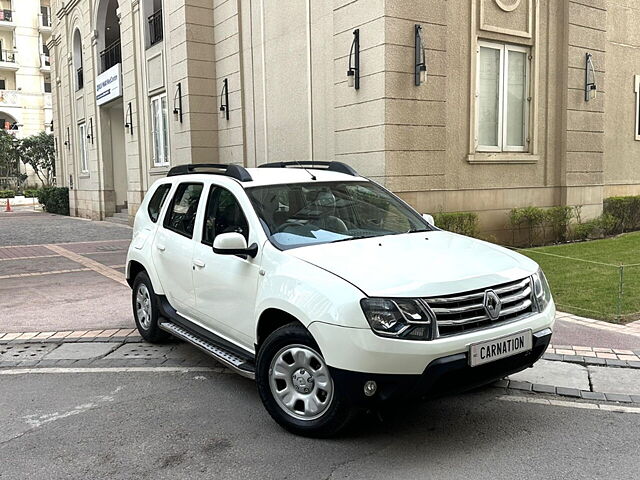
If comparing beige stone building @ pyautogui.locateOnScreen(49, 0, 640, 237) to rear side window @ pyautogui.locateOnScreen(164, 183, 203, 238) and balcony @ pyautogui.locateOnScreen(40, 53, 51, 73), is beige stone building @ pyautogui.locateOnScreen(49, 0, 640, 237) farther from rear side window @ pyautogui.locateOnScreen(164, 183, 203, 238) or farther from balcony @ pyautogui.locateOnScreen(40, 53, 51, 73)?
balcony @ pyautogui.locateOnScreen(40, 53, 51, 73)

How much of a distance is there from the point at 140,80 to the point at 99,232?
4.64 metres

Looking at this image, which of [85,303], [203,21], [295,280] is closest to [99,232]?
[203,21]

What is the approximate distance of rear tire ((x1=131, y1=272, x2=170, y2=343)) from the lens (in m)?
5.96

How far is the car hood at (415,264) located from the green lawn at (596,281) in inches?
121

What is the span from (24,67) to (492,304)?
189 ft

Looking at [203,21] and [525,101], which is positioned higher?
[203,21]

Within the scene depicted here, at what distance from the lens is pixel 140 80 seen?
1852cm

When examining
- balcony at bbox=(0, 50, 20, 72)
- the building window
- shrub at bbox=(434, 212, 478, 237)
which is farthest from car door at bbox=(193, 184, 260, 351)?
balcony at bbox=(0, 50, 20, 72)

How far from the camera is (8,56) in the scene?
172 feet

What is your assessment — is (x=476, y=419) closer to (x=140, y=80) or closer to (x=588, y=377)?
(x=588, y=377)

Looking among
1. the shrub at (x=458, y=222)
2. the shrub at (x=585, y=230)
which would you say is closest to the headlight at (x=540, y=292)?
the shrub at (x=458, y=222)

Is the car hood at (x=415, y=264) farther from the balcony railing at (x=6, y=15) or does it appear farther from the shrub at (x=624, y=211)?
the balcony railing at (x=6, y=15)

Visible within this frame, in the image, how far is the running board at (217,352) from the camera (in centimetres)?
436

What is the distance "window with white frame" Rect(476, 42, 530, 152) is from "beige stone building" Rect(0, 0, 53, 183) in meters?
47.7
